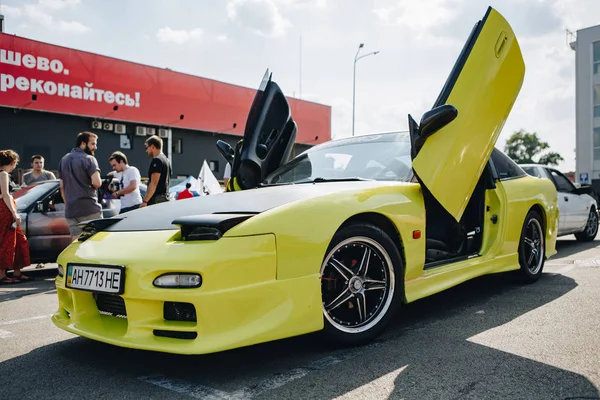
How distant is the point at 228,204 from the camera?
3014mm

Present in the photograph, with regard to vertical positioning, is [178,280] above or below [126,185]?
below

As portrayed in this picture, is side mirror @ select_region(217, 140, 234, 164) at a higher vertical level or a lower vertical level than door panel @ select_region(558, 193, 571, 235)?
higher

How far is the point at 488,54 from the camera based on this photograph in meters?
4.00

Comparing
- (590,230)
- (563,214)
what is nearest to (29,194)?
(563,214)

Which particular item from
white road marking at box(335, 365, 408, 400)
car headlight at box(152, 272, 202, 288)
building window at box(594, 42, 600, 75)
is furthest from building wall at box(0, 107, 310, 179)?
building window at box(594, 42, 600, 75)

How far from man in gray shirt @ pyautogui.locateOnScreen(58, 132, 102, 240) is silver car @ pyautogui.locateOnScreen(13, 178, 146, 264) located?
2.06 ft

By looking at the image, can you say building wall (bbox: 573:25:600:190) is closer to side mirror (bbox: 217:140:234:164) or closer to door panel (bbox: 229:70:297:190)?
side mirror (bbox: 217:140:234:164)

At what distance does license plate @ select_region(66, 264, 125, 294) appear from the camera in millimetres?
2576

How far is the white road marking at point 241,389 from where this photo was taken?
2.32 m

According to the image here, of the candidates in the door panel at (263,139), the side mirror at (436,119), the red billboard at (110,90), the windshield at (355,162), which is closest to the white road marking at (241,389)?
the windshield at (355,162)

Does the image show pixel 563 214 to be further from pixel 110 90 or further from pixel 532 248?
pixel 110 90

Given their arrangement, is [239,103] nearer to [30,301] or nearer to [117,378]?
[30,301]

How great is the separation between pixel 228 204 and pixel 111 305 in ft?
2.71

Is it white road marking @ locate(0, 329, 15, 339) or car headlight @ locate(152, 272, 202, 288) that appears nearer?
car headlight @ locate(152, 272, 202, 288)
